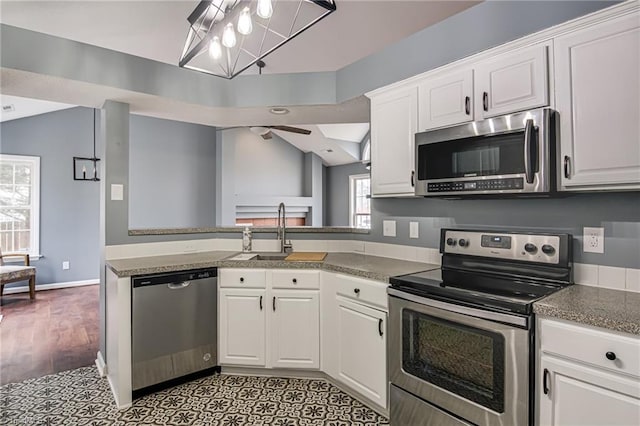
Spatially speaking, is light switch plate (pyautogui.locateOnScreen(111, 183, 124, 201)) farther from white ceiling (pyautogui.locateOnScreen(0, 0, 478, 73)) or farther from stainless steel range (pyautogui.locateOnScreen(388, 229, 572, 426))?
stainless steel range (pyautogui.locateOnScreen(388, 229, 572, 426))

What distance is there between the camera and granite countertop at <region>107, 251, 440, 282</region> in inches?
89.0

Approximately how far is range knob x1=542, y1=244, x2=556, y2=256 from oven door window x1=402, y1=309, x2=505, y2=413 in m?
0.60

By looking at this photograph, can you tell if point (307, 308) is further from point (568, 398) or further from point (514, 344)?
point (568, 398)

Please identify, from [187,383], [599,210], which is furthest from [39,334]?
[599,210]

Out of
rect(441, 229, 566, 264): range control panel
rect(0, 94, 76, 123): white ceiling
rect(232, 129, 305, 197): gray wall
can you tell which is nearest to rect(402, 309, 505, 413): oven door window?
rect(441, 229, 566, 264): range control panel

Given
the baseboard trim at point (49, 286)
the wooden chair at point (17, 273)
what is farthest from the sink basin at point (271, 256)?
the baseboard trim at point (49, 286)

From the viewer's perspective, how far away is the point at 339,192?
829 cm

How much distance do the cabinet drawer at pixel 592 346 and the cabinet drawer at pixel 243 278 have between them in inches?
Result: 71.4

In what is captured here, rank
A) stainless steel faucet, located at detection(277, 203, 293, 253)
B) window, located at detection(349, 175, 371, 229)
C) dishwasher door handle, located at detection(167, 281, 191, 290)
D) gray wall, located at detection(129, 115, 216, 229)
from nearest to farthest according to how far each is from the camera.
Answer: dishwasher door handle, located at detection(167, 281, 191, 290) → stainless steel faucet, located at detection(277, 203, 293, 253) → gray wall, located at detection(129, 115, 216, 229) → window, located at detection(349, 175, 371, 229)

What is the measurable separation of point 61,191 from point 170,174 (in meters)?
1.73

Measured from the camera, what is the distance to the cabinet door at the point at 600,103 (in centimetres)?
148

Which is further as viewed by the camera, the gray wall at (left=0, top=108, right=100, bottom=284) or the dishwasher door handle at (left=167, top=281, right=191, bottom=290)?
the gray wall at (left=0, top=108, right=100, bottom=284)

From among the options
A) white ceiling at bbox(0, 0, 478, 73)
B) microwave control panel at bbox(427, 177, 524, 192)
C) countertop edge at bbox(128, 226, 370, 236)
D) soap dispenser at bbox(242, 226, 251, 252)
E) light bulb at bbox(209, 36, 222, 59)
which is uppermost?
white ceiling at bbox(0, 0, 478, 73)

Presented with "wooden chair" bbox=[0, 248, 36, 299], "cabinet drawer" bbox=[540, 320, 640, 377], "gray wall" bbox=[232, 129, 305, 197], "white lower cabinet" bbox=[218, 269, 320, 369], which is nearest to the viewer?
"cabinet drawer" bbox=[540, 320, 640, 377]
